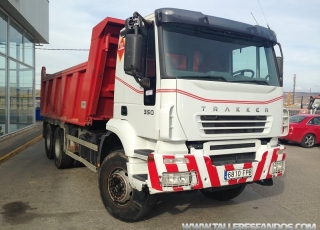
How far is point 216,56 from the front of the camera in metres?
4.39

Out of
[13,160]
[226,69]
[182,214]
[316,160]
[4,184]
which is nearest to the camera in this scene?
[226,69]

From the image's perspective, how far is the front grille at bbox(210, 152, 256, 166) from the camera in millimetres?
4281

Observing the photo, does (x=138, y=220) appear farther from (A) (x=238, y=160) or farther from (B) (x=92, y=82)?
(B) (x=92, y=82)

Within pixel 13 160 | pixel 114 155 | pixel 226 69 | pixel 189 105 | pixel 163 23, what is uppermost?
pixel 163 23

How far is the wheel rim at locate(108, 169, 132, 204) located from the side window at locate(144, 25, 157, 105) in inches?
43.9

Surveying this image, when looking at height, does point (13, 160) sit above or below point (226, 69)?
below

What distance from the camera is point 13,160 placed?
30.2 feet

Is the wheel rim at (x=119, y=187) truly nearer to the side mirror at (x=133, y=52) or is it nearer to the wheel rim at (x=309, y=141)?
the side mirror at (x=133, y=52)

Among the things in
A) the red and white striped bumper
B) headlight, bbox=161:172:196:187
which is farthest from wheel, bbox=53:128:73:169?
headlight, bbox=161:172:196:187

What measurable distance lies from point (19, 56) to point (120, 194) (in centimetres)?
1337

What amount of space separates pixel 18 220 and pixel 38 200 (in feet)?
Answer: 2.94

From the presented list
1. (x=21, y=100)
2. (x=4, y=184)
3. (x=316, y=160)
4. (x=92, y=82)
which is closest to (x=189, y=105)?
(x=92, y=82)

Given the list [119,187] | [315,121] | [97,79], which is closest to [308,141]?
[315,121]

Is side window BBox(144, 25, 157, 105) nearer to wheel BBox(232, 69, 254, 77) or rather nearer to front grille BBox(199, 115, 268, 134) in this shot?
front grille BBox(199, 115, 268, 134)
